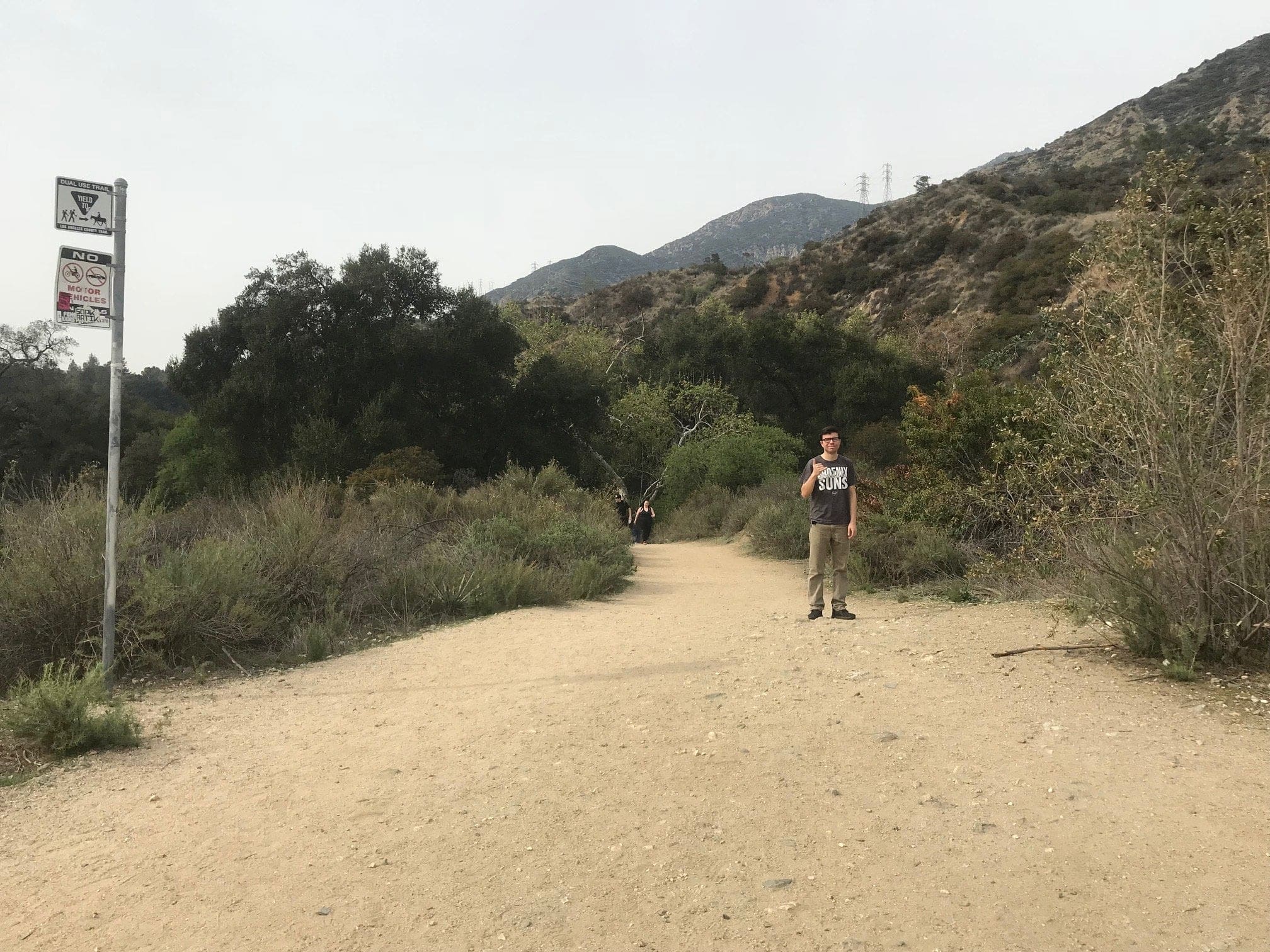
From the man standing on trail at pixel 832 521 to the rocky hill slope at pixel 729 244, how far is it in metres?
131

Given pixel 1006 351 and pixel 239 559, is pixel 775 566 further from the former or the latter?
pixel 1006 351

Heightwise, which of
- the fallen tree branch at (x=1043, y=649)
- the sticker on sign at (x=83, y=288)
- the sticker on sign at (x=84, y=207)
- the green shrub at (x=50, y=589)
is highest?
the sticker on sign at (x=84, y=207)

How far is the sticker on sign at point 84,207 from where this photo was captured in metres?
6.15

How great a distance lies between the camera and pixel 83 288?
616 centimetres

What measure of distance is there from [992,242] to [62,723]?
170ft

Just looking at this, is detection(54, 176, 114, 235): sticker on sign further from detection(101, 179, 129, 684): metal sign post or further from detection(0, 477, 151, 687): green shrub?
detection(0, 477, 151, 687): green shrub

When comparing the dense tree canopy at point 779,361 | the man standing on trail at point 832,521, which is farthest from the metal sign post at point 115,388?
the dense tree canopy at point 779,361

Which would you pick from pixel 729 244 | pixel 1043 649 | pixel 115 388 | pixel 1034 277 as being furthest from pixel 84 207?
pixel 729 244

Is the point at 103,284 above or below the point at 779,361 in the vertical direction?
below

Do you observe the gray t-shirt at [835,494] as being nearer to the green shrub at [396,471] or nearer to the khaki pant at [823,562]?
the khaki pant at [823,562]

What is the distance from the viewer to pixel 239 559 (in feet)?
27.8

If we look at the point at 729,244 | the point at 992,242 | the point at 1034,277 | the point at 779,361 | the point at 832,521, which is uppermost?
the point at 729,244

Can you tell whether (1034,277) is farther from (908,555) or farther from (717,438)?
(908,555)

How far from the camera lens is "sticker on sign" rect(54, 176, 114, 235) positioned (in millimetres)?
6148
